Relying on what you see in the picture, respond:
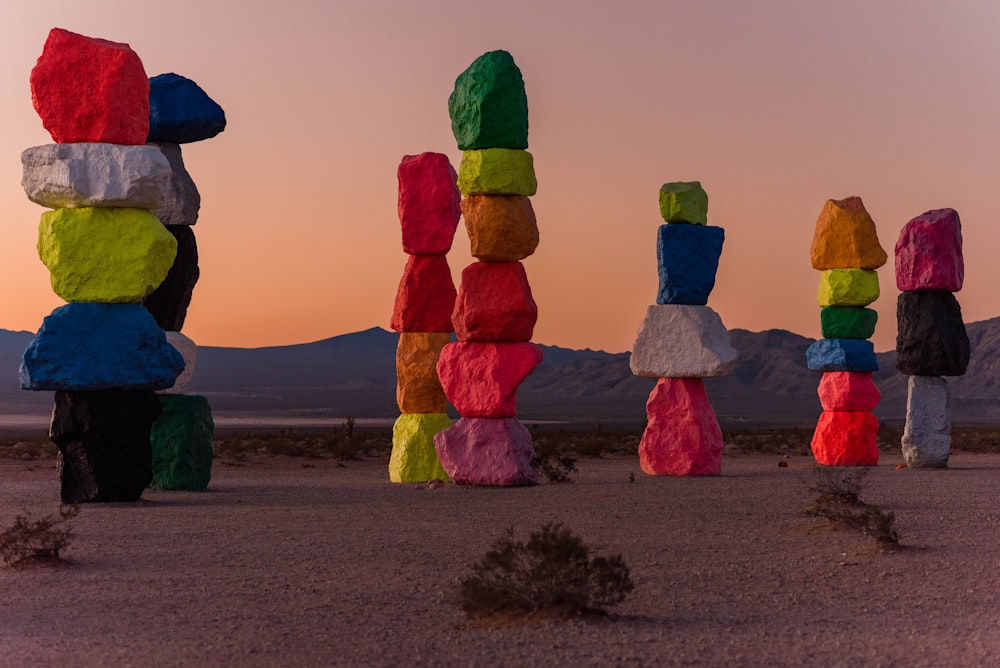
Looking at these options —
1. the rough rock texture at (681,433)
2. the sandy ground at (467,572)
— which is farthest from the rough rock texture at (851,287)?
the sandy ground at (467,572)

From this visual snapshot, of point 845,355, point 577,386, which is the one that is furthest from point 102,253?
point 577,386

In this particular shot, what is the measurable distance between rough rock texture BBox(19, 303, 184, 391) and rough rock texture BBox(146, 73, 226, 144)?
4.37 metres

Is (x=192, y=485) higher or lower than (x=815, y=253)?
lower

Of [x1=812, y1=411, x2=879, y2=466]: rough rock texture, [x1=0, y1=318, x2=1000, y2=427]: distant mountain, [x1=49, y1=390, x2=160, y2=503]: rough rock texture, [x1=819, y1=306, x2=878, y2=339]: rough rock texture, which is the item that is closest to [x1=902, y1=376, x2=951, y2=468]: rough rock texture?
[x1=812, y1=411, x2=879, y2=466]: rough rock texture

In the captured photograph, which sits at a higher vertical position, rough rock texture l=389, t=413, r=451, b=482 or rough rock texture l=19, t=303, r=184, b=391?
rough rock texture l=19, t=303, r=184, b=391

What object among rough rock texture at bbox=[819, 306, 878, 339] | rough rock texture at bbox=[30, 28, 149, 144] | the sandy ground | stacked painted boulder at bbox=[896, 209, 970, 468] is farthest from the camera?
rough rock texture at bbox=[819, 306, 878, 339]

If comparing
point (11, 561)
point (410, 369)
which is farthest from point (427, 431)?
point (11, 561)

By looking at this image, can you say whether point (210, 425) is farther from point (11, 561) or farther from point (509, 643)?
point (509, 643)

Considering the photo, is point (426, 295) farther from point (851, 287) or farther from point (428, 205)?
point (851, 287)

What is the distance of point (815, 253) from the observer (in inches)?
1040

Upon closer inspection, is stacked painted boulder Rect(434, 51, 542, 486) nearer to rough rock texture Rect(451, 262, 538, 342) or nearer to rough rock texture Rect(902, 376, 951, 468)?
rough rock texture Rect(451, 262, 538, 342)

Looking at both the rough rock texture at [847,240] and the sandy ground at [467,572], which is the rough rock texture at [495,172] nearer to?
the sandy ground at [467,572]

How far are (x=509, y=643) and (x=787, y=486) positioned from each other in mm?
11791

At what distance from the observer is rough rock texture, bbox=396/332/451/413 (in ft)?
69.0
